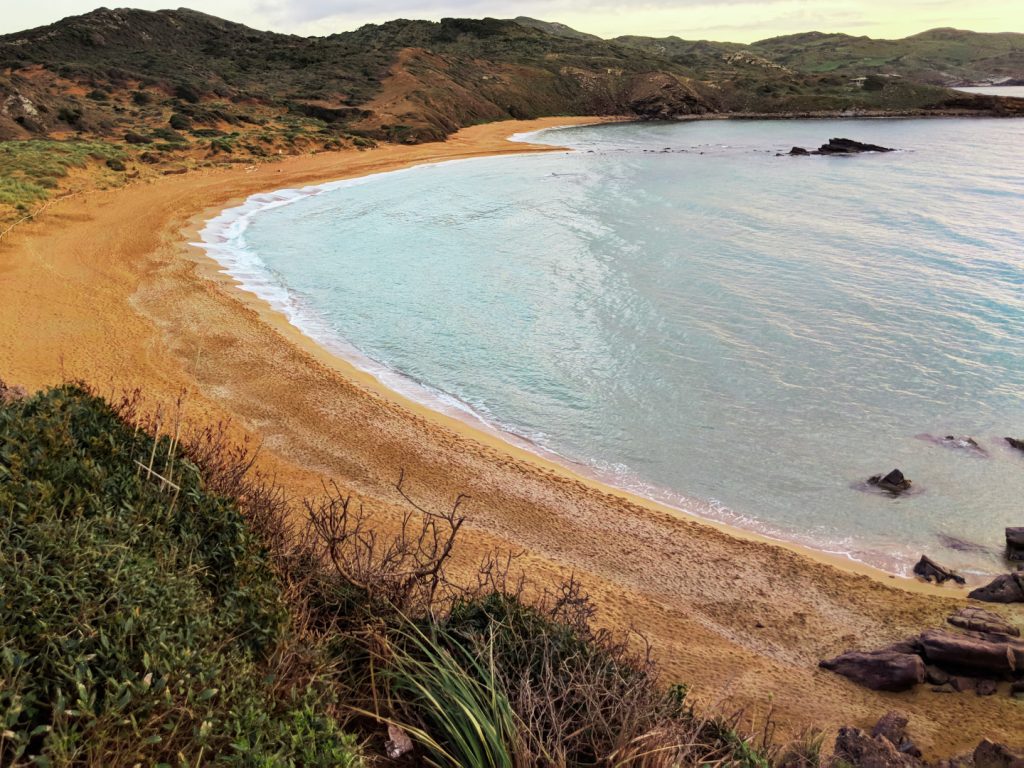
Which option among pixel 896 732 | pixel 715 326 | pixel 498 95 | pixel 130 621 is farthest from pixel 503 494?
→ pixel 498 95

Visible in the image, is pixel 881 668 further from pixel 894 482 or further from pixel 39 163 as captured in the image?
pixel 39 163

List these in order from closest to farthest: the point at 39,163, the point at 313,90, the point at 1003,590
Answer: the point at 1003,590
the point at 39,163
the point at 313,90

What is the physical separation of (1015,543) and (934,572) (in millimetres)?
1495

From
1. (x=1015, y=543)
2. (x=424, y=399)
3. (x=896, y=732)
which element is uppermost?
(x=424, y=399)

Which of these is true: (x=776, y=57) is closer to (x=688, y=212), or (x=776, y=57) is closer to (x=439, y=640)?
(x=688, y=212)

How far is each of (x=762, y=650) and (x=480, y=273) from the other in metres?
16.6

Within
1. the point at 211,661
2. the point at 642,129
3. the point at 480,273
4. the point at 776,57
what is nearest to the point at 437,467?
the point at 211,661

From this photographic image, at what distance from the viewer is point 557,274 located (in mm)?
22188

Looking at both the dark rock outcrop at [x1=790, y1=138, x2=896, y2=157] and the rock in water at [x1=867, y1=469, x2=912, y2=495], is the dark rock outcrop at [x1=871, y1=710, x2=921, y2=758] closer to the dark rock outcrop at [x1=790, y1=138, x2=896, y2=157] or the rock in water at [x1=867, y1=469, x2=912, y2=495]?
the rock in water at [x1=867, y1=469, x2=912, y2=495]

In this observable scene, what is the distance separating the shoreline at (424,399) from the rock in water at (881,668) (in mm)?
2082

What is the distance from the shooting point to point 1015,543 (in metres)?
9.24

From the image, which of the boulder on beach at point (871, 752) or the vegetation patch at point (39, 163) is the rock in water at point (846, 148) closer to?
the vegetation patch at point (39, 163)

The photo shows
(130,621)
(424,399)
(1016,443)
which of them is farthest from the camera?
(424,399)

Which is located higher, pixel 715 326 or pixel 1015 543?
pixel 715 326
